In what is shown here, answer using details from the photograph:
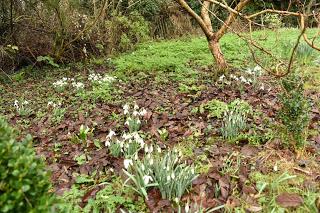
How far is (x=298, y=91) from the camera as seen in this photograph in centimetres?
377

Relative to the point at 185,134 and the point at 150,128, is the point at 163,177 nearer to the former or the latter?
the point at 185,134

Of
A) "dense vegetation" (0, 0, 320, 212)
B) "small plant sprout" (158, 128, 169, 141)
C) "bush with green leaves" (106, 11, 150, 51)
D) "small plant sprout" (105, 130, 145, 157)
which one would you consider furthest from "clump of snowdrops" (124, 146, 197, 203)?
"bush with green leaves" (106, 11, 150, 51)

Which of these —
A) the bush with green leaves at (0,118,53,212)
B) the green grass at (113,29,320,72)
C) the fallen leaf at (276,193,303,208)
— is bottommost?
the green grass at (113,29,320,72)

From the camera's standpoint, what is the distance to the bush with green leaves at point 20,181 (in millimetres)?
1717

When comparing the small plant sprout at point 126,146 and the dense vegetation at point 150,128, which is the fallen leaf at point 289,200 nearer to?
the dense vegetation at point 150,128

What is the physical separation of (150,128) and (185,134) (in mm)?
504

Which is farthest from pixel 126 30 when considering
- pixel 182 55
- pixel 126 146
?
pixel 126 146

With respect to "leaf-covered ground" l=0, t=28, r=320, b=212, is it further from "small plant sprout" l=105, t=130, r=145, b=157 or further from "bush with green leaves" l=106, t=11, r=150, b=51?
"bush with green leaves" l=106, t=11, r=150, b=51

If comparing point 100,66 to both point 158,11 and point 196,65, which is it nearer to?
point 196,65

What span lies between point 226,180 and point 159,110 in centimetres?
231

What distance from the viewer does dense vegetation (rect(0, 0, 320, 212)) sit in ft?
9.88

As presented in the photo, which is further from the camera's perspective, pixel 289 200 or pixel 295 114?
pixel 295 114

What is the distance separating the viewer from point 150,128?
4.66m

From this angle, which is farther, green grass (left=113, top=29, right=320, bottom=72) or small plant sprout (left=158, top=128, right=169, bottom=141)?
green grass (left=113, top=29, right=320, bottom=72)
